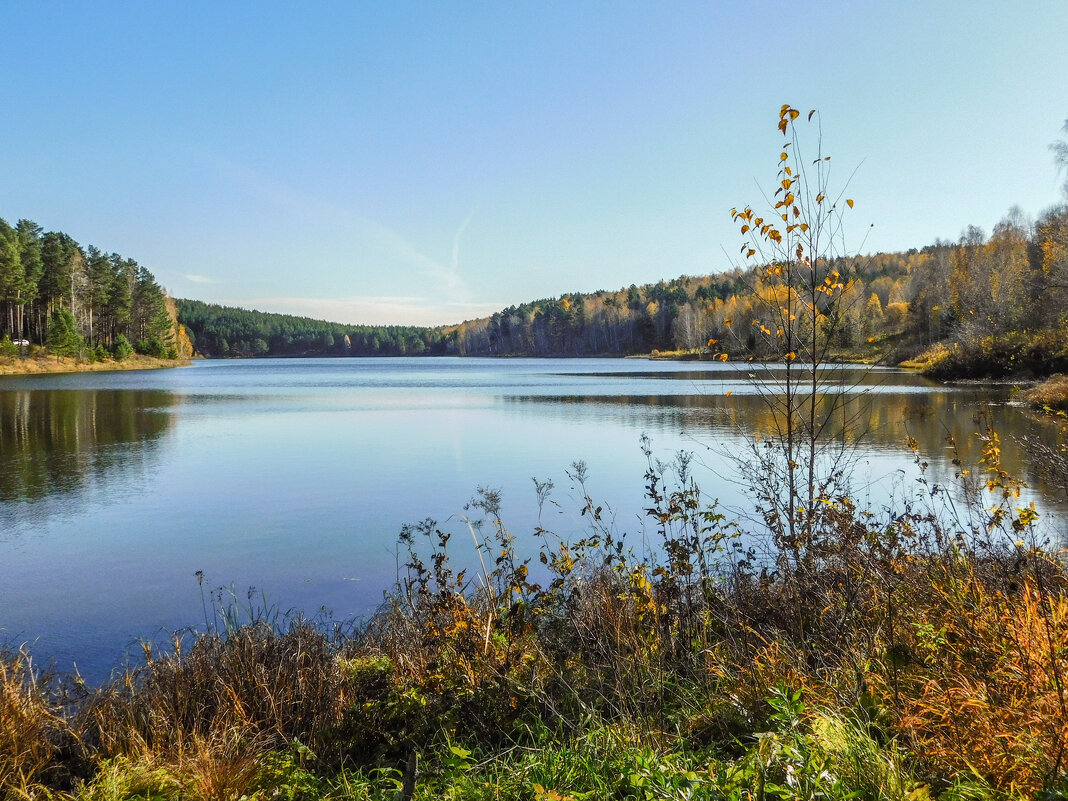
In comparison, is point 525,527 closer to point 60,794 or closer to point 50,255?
point 60,794

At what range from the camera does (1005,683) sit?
345 cm

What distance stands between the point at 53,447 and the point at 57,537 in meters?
10.1

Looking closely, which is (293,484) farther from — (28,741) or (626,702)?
(626,702)

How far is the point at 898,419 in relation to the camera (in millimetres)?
22953

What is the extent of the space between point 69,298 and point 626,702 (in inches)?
3334

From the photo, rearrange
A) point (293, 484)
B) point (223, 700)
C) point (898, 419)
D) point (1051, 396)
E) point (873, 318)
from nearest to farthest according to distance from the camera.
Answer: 1. point (223, 700)
2. point (293, 484)
3. point (898, 419)
4. point (1051, 396)
5. point (873, 318)

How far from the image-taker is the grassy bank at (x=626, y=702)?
3072mm

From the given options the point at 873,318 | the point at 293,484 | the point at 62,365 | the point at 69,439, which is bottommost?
the point at 293,484

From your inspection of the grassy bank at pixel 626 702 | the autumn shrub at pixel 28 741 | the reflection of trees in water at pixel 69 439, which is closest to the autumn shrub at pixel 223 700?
the grassy bank at pixel 626 702

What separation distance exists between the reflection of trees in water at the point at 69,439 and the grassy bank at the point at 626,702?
34.0 ft

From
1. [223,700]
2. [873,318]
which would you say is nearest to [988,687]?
[223,700]

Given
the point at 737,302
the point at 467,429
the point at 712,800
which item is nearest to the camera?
the point at 712,800

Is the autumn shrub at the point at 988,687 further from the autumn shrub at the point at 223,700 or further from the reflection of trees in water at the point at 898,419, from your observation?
the reflection of trees in water at the point at 898,419

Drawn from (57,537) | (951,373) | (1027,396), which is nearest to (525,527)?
(57,537)
